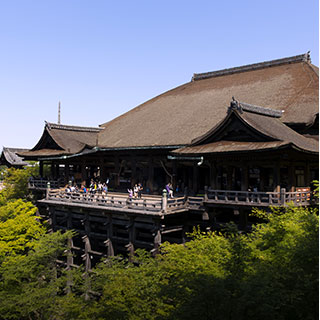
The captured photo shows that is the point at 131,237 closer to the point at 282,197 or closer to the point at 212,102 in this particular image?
the point at 282,197

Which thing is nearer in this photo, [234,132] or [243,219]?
[243,219]

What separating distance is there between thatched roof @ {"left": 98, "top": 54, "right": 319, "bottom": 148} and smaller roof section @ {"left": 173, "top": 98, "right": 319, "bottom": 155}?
229cm

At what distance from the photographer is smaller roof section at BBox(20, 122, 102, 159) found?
34500mm

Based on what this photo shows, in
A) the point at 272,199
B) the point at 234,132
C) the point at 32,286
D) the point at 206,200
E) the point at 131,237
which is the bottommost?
the point at 32,286

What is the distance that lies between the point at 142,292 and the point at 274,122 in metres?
14.6

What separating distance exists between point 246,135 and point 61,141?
19324 mm

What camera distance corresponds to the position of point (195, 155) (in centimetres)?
2342

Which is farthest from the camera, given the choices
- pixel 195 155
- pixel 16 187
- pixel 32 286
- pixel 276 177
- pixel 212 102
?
pixel 16 187

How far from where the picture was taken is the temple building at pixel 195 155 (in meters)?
21.9

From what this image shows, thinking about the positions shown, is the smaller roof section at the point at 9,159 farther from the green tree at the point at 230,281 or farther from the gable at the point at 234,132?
the green tree at the point at 230,281

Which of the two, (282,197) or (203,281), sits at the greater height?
(282,197)

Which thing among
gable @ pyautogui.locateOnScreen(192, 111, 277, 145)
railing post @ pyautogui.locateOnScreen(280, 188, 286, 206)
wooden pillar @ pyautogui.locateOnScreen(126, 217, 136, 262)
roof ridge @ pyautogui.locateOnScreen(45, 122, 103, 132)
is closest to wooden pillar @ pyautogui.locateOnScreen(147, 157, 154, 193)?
wooden pillar @ pyautogui.locateOnScreen(126, 217, 136, 262)

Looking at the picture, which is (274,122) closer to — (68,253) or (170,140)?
(170,140)

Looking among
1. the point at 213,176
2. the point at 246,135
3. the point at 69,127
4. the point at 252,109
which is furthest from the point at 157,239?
the point at 69,127
